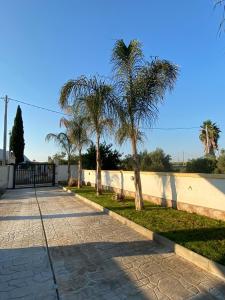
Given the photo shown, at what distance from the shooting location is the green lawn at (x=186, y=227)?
6673 mm

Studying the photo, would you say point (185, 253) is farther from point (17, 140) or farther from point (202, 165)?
point (17, 140)

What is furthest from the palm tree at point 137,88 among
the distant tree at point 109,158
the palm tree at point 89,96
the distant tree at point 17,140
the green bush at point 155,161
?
the distant tree at point 17,140

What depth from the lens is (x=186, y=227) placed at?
8.88 meters

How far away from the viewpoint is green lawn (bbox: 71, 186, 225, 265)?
6.67 metres

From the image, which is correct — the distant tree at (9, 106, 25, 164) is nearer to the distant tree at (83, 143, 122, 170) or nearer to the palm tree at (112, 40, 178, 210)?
the distant tree at (83, 143, 122, 170)

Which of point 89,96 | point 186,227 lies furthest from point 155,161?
point 186,227

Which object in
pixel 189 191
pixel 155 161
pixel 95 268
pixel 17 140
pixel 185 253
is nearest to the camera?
Result: pixel 95 268

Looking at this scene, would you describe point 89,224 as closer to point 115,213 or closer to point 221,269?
point 115,213

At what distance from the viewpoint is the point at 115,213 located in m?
11.8

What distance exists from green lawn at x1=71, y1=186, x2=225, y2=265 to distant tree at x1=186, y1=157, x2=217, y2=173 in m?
20.6

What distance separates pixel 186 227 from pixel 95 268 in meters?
3.70

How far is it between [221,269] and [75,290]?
239 centimetres

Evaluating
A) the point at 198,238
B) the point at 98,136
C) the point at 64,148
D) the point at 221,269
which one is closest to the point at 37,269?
the point at 221,269

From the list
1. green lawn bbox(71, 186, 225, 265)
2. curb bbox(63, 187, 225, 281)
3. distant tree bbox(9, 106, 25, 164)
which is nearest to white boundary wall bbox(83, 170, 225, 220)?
green lawn bbox(71, 186, 225, 265)
